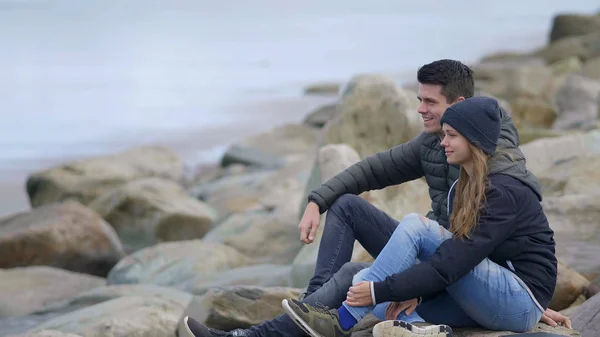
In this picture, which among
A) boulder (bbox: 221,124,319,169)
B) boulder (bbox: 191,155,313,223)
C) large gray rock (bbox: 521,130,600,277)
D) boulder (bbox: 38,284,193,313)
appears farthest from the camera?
boulder (bbox: 221,124,319,169)

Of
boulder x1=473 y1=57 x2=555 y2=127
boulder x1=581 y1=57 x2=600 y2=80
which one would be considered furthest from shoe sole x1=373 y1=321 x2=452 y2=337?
boulder x1=581 y1=57 x2=600 y2=80

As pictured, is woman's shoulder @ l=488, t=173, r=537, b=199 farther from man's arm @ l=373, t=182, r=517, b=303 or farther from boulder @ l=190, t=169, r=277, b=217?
boulder @ l=190, t=169, r=277, b=217

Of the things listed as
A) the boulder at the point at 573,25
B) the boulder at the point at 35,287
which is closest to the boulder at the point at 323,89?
the boulder at the point at 573,25

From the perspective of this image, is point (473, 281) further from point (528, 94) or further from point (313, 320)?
point (528, 94)

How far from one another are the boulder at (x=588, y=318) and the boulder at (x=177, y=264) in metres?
3.14

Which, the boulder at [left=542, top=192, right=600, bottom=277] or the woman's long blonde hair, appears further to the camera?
the boulder at [left=542, top=192, right=600, bottom=277]

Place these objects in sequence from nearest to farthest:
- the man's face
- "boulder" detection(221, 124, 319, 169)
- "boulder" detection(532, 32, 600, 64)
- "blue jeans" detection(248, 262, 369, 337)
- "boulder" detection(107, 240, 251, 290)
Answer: "blue jeans" detection(248, 262, 369, 337)
the man's face
"boulder" detection(107, 240, 251, 290)
"boulder" detection(221, 124, 319, 169)
"boulder" detection(532, 32, 600, 64)

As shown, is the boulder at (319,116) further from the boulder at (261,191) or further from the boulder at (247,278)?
the boulder at (247,278)

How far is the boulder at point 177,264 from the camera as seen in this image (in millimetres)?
7285

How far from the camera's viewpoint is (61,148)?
17.3m

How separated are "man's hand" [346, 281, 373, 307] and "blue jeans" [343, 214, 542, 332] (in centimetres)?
4

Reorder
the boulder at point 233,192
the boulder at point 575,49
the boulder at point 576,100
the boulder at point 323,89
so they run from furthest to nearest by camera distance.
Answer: the boulder at point 323,89 < the boulder at point 575,49 < the boulder at point 576,100 < the boulder at point 233,192

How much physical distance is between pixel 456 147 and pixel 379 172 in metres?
0.84

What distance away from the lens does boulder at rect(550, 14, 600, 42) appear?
77.4ft
